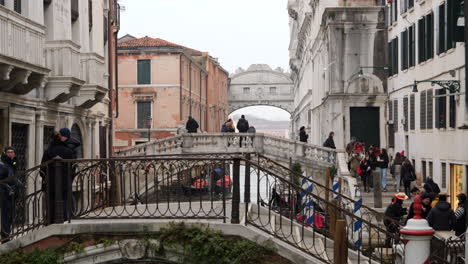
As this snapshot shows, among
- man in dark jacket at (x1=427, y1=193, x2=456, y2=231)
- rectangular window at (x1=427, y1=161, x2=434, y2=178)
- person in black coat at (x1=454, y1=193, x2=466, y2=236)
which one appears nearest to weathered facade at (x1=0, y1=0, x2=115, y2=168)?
man in dark jacket at (x1=427, y1=193, x2=456, y2=231)

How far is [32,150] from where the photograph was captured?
58.5ft

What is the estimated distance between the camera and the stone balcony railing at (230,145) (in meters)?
30.0

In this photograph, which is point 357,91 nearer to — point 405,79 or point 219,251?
point 405,79

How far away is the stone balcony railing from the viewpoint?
30.0 m

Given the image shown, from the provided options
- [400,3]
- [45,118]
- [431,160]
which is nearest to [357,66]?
[400,3]

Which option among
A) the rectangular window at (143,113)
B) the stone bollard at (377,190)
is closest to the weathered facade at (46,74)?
the stone bollard at (377,190)

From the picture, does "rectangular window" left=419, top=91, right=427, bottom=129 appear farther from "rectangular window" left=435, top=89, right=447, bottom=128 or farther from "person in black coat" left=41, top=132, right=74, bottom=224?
"person in black coat" left=41, top=132, right=74, bottom=224

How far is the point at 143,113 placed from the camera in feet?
164

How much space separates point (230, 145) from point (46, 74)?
15067 millimetres

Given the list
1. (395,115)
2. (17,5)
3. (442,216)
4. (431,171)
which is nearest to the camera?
(442,216)

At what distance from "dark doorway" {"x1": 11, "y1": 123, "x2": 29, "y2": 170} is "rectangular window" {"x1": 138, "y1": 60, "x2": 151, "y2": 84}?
32.6 meters

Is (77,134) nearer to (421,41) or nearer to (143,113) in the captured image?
(421,41)

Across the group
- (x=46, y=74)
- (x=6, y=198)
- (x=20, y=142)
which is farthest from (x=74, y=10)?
(x=6, y=198)

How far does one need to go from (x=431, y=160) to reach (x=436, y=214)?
10402mm
